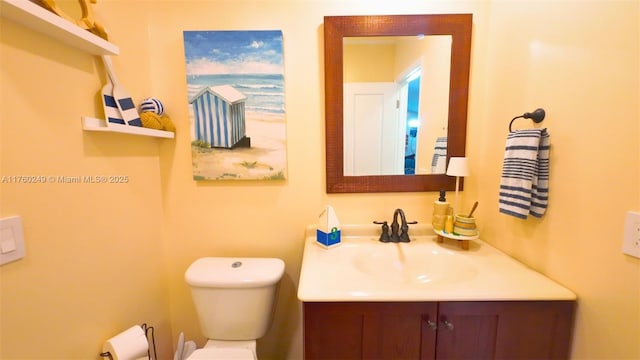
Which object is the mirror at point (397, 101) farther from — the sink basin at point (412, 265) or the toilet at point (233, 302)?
the toilet at point (233, 302)

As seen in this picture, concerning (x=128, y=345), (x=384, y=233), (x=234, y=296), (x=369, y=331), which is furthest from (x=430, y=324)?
(x=128, y=345)

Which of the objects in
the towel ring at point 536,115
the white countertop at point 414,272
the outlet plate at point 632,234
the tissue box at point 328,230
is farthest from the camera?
the tissue box at point 328,230

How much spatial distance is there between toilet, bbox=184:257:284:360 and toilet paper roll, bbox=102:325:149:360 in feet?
0.66

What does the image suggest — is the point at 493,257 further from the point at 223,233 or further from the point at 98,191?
the point at 98,191

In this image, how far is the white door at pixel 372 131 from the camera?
3.96ft

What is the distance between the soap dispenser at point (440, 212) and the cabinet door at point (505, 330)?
43 cm

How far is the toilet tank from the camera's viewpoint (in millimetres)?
1090

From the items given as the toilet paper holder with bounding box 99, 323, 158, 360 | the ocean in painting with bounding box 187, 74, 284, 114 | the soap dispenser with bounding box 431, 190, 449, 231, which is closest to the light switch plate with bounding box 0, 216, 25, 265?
the toilet paper holder with bounding box 99, 323, 158, 360

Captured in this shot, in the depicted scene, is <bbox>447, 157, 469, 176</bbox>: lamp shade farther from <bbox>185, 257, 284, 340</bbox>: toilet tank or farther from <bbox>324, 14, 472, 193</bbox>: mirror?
<bbox>185, 257, 284, 340</bbox>: toilet tank

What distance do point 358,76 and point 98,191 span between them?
1196 mm

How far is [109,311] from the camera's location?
100 cm

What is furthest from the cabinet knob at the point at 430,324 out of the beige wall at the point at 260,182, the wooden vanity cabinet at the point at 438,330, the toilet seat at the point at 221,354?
the toilet seat at the point at 221,354

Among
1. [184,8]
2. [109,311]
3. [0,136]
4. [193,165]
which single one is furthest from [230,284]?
[184,8]

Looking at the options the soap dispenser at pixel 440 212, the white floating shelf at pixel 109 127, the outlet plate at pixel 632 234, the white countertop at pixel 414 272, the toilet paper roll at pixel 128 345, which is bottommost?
the toilet paper roll at pixel 128 345
